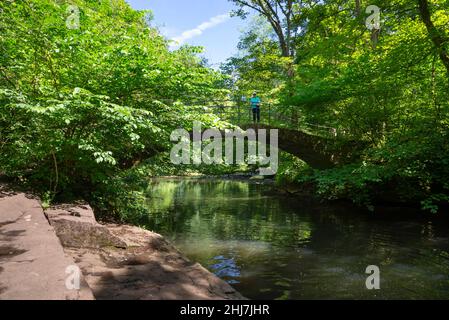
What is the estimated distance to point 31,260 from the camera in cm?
398

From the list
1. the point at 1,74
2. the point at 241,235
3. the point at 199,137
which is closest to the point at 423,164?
the point at 241,235

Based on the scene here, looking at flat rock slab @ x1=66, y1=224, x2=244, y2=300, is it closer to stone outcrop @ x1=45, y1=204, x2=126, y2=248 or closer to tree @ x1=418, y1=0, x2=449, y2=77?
stone outcrop @ x1=45, y1=204, x2=126, y2=248

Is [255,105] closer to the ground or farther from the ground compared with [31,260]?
farther from the ground

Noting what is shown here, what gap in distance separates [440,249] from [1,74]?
10715 millimetres

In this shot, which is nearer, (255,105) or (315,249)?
(315,249)

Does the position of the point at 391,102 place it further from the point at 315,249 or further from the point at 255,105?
the point at 315,249

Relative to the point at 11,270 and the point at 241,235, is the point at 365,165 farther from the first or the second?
the point at 11,270

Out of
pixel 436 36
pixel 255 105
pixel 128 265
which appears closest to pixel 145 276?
pixel 128 265

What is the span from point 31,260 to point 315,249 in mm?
6785

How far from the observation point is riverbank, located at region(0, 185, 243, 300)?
11.4ft

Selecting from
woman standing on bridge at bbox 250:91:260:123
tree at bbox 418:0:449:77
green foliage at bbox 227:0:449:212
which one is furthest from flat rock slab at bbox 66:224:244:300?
woman standing on bridge at bbox 250:91:260:123

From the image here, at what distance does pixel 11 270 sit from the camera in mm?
3695

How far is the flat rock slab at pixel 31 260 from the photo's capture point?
3.17 meters

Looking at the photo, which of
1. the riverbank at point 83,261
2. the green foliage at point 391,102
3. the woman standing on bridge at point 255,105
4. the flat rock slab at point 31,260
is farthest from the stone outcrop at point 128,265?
the woman standing on bridge at point 255,105
